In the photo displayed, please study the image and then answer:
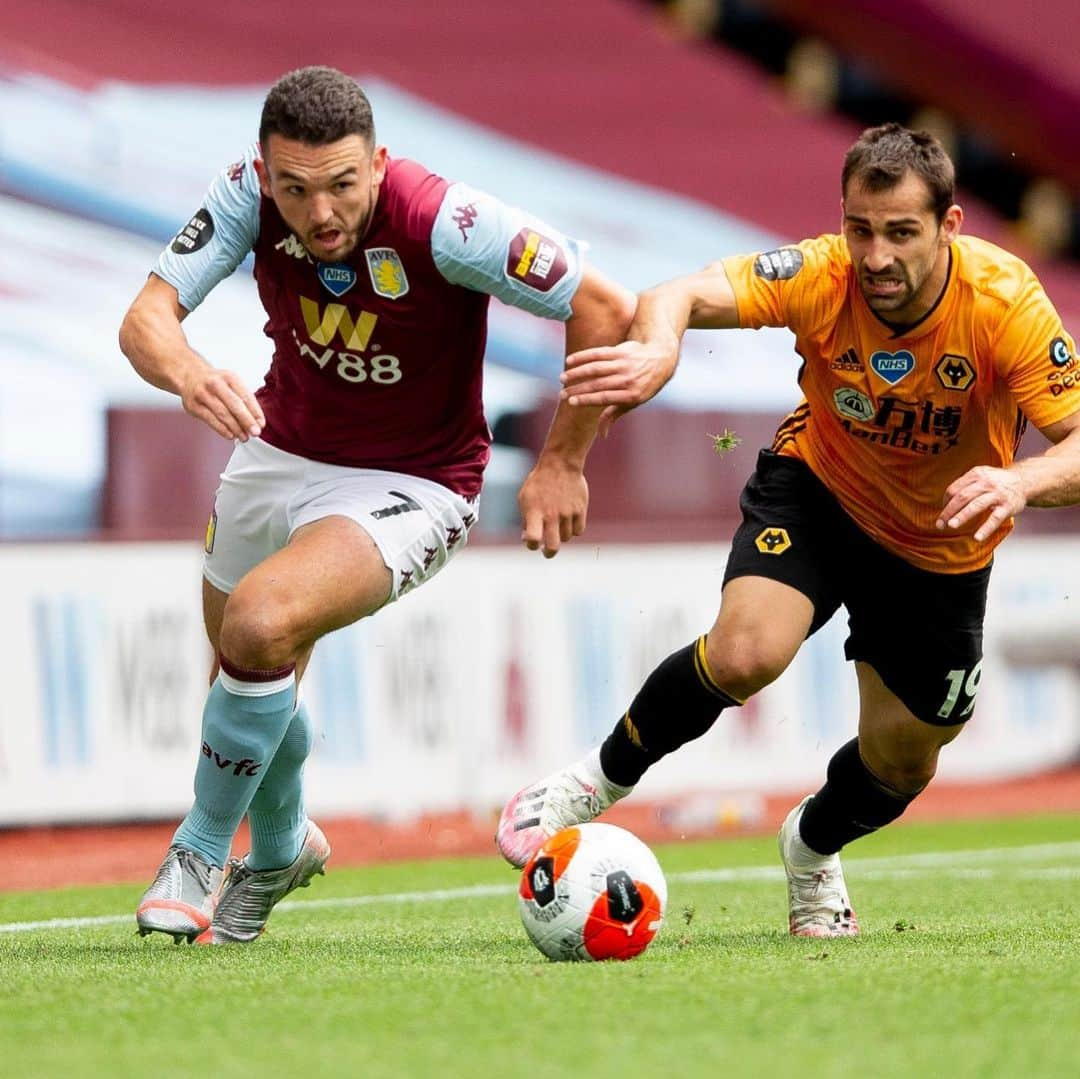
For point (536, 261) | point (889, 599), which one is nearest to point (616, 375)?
point (536, 261)

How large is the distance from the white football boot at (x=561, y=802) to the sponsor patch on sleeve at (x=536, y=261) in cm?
137

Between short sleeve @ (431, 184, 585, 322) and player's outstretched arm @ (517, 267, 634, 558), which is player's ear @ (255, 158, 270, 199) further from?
player's outstretched arm @ (517, 267, 634, 558)

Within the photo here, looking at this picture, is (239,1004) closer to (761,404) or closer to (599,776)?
(599,776)

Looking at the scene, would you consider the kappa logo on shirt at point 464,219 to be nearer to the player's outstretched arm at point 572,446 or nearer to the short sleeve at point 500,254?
the short sleeve at point 500,254

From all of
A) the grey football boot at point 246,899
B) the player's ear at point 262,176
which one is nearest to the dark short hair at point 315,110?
the player's ear at point 262,176

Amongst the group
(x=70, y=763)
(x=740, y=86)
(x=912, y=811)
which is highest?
(x=740, y=86)

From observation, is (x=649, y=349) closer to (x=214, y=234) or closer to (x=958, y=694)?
(x=214, y=234)

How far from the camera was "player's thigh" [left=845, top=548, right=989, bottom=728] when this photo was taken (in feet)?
19.3

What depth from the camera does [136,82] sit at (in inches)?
765

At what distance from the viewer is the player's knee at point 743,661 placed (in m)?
5.55

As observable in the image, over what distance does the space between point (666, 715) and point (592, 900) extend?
3.15ft

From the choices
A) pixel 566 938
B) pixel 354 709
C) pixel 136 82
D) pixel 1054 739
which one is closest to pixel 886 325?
pixel 566 938

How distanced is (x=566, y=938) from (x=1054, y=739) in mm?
8519

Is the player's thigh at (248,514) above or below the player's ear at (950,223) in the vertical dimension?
below
